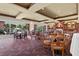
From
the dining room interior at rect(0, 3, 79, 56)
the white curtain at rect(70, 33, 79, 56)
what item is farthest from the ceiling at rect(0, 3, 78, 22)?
the white curtain at rect(70, 33, 79, 56)

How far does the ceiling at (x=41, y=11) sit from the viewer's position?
277 centimetres

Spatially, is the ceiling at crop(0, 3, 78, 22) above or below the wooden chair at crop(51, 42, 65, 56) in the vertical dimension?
above

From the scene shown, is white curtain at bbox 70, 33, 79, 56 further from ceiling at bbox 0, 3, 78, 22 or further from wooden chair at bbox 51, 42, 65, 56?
ceiling at bbox 0, 3, 78, 22

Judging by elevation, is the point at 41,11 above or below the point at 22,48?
above

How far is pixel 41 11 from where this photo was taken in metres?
2.82

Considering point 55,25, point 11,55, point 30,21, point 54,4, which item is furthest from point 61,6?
point 11,55

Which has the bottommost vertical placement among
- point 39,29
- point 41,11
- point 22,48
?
point 22,48

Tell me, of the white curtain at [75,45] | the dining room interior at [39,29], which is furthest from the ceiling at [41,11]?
the white curtain at [75,45]

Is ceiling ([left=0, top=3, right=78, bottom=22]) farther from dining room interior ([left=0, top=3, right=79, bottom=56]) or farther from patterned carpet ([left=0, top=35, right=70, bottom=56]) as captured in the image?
patterned carpet ([left=0, top=35, right=70, bottom=56])

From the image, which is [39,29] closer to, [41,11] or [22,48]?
[41,11]

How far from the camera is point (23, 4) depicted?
2762mm

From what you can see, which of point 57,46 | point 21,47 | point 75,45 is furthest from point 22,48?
point 75,45

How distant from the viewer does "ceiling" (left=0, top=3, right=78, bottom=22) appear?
9.09ft

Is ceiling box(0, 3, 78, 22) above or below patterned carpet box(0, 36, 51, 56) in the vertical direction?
above
